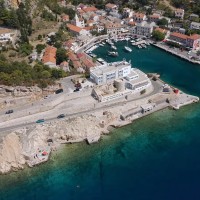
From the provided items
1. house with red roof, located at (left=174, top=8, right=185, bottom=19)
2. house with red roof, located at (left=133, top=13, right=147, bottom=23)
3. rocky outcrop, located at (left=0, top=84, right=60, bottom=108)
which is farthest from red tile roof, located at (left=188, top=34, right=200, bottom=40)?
rocky outcrop, located at (left=0, top=84, right=60, bottom=108)

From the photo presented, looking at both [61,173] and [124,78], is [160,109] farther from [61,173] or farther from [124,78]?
[61,173]

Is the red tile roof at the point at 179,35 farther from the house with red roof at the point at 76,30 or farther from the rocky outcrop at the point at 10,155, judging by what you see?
the rocky outcrop at the point at 10,155

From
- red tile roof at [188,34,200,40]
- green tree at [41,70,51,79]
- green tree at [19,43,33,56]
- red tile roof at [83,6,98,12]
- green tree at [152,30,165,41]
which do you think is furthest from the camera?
red tile roof at [83,6,98,12]

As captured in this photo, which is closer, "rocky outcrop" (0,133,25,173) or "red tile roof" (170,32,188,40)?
"rocky outcrop" (0,133,25,173)

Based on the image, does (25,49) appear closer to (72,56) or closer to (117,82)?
(72,56)

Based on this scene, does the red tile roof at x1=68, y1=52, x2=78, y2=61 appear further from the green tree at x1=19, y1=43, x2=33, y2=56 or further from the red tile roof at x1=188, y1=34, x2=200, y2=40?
the red tile roof at x1=188, y1=34, x2=200, y2=40

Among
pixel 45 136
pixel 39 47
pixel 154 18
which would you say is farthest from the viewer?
pixel 154 18

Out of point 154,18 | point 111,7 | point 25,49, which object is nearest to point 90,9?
point 111,7

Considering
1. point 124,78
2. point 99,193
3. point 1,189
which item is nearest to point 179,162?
point 99,193

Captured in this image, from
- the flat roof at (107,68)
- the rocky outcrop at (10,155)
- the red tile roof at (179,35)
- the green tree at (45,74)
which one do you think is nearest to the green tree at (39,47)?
the green tree at (45,74)

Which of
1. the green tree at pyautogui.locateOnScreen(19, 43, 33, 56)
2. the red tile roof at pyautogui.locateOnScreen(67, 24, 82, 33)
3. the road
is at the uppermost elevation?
the green tree at pyautogui.locateOnScreen(19, 43, 33, 56)
